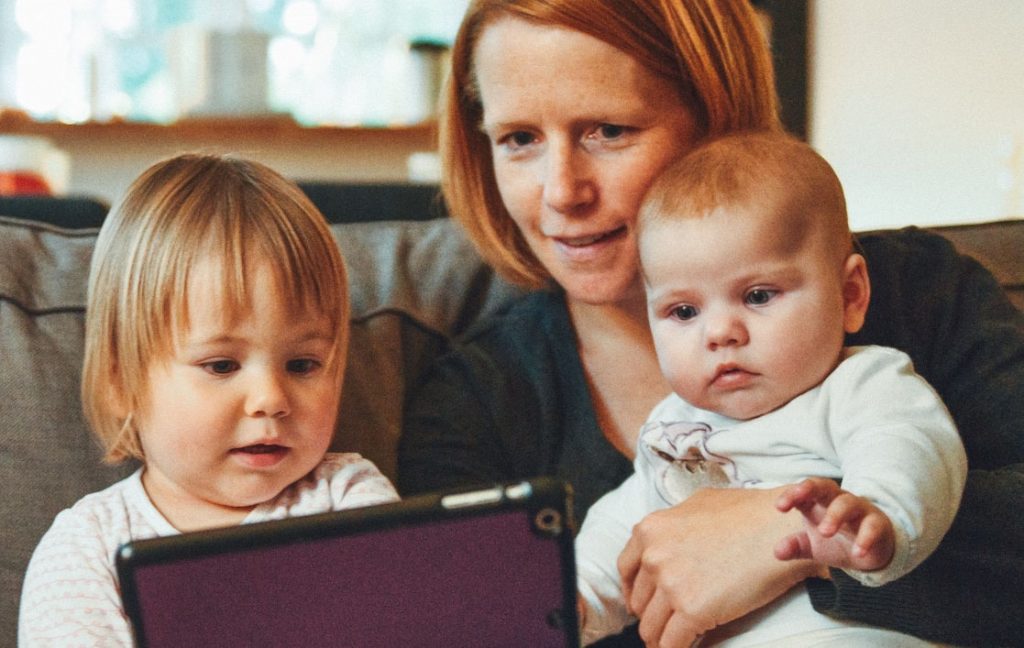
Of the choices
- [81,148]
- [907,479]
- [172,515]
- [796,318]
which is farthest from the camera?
[81,148]

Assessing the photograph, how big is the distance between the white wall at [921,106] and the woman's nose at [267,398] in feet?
7.75

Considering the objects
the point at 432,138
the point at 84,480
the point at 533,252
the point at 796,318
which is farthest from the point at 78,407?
the point at 432,138

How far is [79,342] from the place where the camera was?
50.4 inches

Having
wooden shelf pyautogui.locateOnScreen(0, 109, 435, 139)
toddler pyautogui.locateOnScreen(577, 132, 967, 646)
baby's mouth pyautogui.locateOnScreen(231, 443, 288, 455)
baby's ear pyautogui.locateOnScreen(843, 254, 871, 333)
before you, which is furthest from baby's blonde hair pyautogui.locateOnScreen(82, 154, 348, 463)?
wooden shelf pyautogui.locateOnScreen(0, 109, 435, 139)

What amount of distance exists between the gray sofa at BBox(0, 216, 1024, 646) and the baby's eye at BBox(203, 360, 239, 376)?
0.77ft

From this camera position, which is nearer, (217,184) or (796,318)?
(796,318)

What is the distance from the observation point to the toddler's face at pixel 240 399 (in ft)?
3.52

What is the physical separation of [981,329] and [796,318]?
1.02 ft

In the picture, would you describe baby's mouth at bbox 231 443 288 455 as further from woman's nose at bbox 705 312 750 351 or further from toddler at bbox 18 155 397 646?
woman's nose at bbox 705 312 750 351

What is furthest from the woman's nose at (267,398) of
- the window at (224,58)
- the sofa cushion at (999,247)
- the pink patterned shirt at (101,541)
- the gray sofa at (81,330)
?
the window at (224,58)

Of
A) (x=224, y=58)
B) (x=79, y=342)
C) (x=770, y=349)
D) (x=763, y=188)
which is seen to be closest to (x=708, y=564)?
(x=770, y=349)

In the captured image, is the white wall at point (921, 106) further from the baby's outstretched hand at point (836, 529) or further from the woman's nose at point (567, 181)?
the baby's outstretched hand at point (836, 529)

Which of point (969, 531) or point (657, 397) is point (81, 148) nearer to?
point (657, 397)

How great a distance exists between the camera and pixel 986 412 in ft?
3.85
